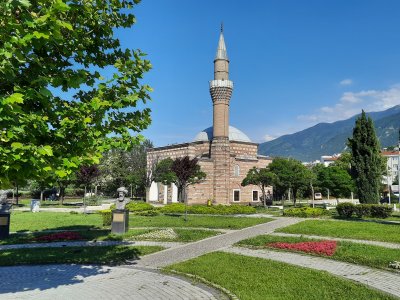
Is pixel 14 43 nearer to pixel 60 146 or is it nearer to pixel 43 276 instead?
pixel 60 146

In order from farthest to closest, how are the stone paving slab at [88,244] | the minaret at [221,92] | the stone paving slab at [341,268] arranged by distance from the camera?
1. the minaret at [221,92]
2. the stone paving slab at [88,244]
3. the stone paving slab at [341,268]

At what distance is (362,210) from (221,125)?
23.9m

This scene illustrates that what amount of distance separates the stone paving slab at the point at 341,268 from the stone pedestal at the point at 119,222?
7174 millimetres

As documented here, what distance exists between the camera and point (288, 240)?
56.4ft

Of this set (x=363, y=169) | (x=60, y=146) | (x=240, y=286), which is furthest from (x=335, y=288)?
(x=363, y=169)

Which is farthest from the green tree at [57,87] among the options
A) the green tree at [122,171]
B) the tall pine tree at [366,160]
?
the green tree at [122,171]

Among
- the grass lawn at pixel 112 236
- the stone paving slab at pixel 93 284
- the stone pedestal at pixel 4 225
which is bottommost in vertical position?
the stone paving slab at pixel 93 284

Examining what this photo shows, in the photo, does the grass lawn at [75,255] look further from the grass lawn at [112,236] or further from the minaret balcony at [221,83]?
the minaret balcony at [221,83]

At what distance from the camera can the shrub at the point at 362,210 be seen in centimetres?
2958

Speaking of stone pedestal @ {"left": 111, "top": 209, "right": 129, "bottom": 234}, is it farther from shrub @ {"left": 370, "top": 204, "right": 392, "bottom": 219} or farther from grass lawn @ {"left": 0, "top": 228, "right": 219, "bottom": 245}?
shrub @ {"left": 370, "top": 204, "right": 392, "bottom": 219}

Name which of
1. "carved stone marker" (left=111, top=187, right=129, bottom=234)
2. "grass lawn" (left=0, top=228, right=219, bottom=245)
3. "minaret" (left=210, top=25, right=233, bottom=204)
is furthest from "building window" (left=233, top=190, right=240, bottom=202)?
"carved stone marker" (left=111, top=187, right=129, bottom=234)

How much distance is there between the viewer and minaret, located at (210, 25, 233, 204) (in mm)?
49000

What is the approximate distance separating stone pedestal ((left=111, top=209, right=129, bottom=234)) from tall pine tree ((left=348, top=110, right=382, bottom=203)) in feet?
73.8

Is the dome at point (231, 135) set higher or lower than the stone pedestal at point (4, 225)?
higher
